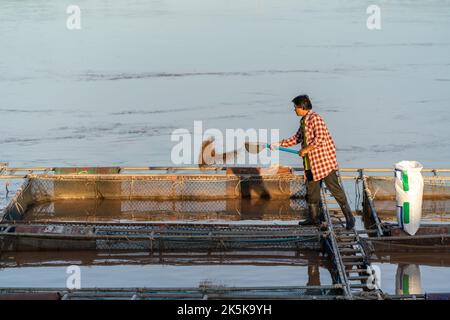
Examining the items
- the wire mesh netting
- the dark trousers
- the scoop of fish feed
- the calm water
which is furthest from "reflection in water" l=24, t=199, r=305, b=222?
the calm water

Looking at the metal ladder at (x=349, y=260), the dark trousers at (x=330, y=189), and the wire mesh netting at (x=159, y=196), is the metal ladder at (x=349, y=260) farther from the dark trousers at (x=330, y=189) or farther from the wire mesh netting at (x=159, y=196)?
the wire mesh netting at (x=159, y=196)

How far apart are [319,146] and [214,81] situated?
12.0 m

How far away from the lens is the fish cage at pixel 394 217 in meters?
9.51

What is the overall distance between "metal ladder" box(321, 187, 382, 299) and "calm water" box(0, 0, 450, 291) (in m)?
0.41

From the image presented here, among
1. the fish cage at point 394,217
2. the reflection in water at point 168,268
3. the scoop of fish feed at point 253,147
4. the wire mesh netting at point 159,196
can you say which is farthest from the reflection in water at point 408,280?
the scoop of fish feed at point 253,147

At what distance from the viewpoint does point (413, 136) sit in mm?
16719

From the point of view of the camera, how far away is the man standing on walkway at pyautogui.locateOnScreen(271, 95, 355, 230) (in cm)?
934

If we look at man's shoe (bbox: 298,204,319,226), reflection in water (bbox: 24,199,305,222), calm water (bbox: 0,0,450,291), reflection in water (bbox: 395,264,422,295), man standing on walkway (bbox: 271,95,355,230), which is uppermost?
calm water (bbox: 0,0,450,291)

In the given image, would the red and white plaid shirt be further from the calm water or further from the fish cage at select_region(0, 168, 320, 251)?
the calm water

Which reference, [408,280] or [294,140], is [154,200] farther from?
[408,280]

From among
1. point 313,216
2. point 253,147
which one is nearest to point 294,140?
point 313,216

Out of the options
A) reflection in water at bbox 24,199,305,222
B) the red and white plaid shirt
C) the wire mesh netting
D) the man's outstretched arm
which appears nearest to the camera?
the red and white plaid shirt

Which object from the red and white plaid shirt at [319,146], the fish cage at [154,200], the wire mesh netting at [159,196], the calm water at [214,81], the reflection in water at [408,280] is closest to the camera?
the reflection in water at [408,280]
